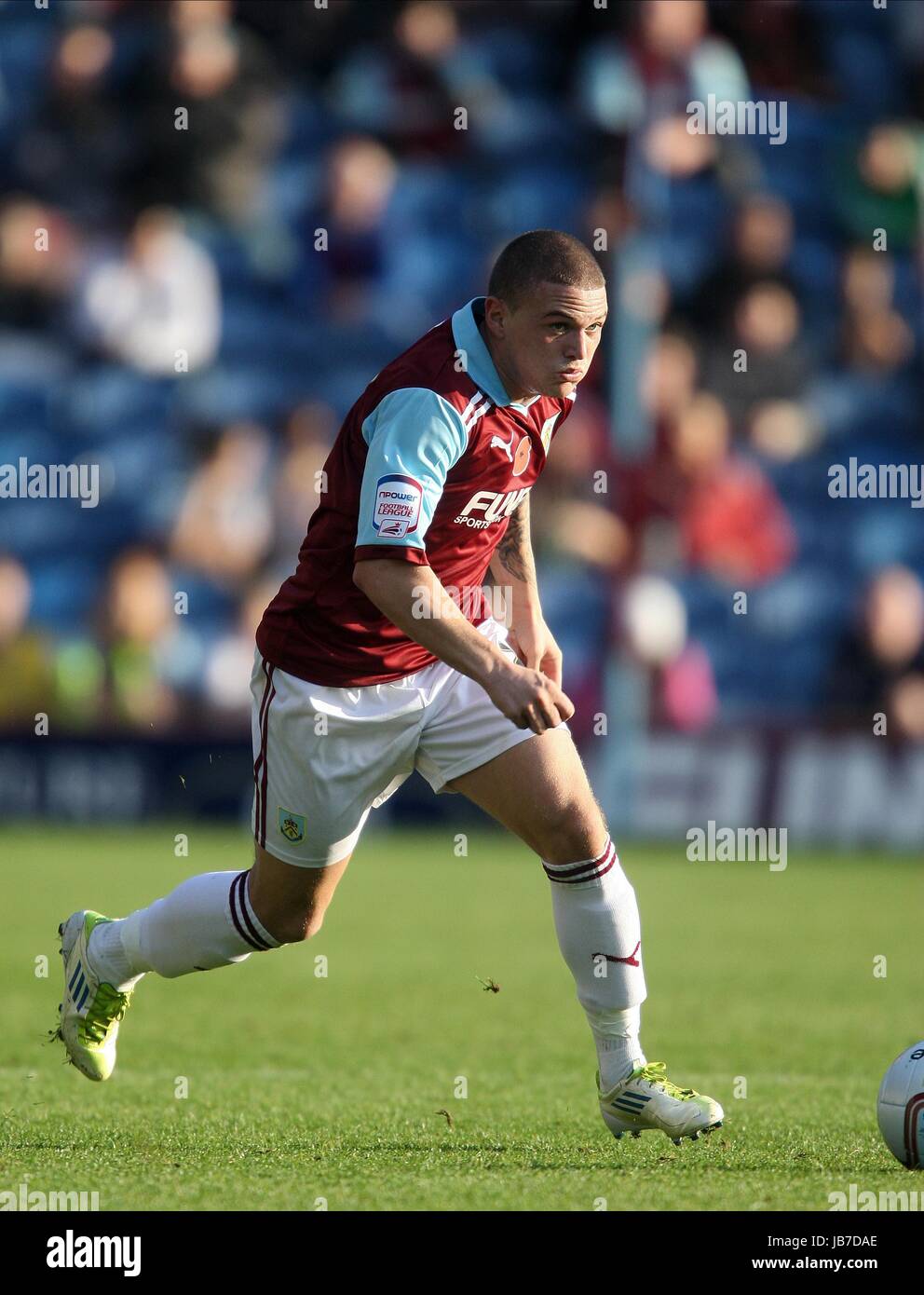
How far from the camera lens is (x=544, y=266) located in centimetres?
452

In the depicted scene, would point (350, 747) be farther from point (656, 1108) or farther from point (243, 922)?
point (656, 1108)

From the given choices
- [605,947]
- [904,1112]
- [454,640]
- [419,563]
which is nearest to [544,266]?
[419,563]

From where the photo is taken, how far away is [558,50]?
1694cm

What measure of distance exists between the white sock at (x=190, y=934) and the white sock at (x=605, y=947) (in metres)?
0.84

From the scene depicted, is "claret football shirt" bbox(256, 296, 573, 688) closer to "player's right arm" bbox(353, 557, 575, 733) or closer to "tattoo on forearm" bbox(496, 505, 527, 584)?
"player's right arm" bbox(353, 557, 575, 733)

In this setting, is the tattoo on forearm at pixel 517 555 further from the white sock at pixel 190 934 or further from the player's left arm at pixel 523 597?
the white sock at pixel 190 934

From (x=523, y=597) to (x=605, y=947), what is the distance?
1.12 meters

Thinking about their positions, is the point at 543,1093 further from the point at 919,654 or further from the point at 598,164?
the point at 598,164

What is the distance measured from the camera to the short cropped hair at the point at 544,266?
4.50m

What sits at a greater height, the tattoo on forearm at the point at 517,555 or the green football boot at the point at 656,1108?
the tattoo on forearm at the point at 517,555

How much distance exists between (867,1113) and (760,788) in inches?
301

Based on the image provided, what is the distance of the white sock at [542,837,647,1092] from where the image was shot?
4789mm

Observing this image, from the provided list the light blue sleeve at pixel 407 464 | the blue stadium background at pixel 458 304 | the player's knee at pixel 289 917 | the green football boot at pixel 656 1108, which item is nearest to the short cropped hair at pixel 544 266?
the light blue sleeve at pixel 407 464

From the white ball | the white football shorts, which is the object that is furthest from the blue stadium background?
the white ball
